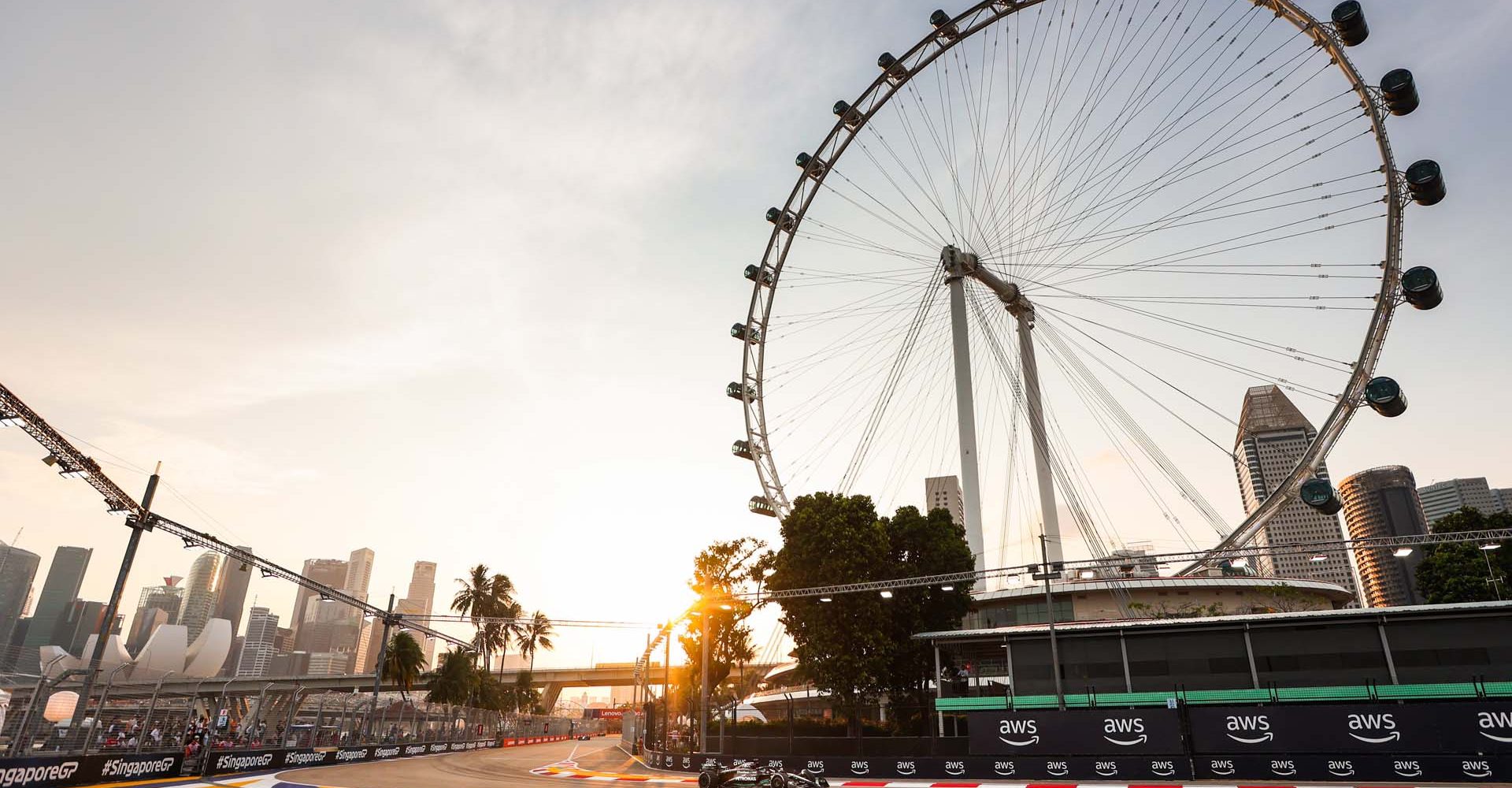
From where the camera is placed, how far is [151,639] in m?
76.8

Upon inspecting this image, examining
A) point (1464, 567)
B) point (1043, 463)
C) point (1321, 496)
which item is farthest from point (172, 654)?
point (1464, 567)

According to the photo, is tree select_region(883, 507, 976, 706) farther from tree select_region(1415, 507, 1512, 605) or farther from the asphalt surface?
tree select_region(1415, 507, 1512, 605)

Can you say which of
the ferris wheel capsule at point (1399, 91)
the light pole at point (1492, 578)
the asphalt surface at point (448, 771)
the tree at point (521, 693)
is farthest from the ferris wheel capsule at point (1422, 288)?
the tree at point (521, 693)

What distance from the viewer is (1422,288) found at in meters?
31.2

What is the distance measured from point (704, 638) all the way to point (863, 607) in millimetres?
8696

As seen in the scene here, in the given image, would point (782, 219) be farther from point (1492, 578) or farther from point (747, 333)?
point (1492, 578)

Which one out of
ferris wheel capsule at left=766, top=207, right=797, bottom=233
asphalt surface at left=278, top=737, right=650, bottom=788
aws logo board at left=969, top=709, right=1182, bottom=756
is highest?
ferris wheel capsule at left=766, top=207, right=797, bottom=233

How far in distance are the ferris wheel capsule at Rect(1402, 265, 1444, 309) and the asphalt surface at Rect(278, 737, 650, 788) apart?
39373 mm

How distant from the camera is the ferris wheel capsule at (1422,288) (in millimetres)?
31156

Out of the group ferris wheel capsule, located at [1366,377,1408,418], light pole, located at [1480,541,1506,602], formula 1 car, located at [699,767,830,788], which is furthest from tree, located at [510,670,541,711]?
light pole, located at [1480,541,1506,602]

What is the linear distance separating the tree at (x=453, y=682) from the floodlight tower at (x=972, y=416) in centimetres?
4745

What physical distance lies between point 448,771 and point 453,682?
39.1m

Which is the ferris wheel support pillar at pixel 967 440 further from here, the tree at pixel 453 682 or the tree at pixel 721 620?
the tree at pixel 453 682

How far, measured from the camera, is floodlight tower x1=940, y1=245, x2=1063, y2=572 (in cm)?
4381
